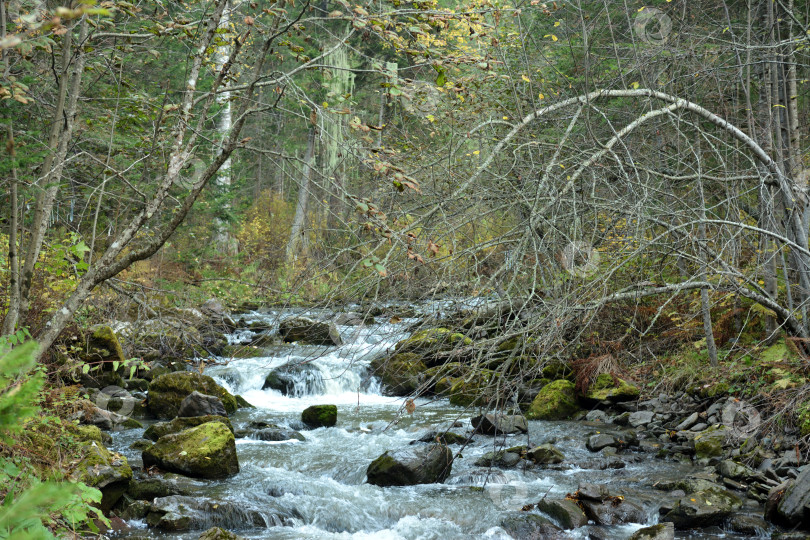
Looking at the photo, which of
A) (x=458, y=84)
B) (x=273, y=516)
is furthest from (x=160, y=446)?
(x=458, y=84)

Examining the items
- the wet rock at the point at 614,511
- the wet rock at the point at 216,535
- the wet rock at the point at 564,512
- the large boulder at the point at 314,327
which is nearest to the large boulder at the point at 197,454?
the wet rock at the point at 216,535

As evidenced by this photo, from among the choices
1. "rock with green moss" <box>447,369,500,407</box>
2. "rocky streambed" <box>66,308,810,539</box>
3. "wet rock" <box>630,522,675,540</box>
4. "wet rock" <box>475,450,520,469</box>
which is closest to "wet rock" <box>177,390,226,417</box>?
"rocky streambed" <box>66,308,810,539</box>

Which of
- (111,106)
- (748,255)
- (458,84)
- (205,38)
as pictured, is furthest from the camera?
(748,255)

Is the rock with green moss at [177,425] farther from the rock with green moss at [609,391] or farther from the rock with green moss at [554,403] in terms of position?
the rock with green moss at [609,391]

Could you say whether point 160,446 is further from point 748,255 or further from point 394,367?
point 748,255

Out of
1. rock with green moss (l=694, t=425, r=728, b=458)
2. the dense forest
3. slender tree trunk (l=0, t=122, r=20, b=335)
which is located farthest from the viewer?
rock with green moss (l=694, t=425, r=728, b=458)

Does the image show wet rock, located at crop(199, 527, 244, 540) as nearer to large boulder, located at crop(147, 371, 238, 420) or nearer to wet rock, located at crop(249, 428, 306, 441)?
wet rock, located at crop(249, 428, 306, 441)

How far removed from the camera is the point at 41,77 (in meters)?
5.80

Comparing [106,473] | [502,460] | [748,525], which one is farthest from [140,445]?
[748,525]

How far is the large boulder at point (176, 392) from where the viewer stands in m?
10.2

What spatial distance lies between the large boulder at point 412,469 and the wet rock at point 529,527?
4.42ft

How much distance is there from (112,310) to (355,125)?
721 centimetres

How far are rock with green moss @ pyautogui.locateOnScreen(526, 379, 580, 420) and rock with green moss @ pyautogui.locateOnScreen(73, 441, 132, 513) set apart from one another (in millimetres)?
6280

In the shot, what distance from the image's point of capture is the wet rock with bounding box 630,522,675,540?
227 inches
